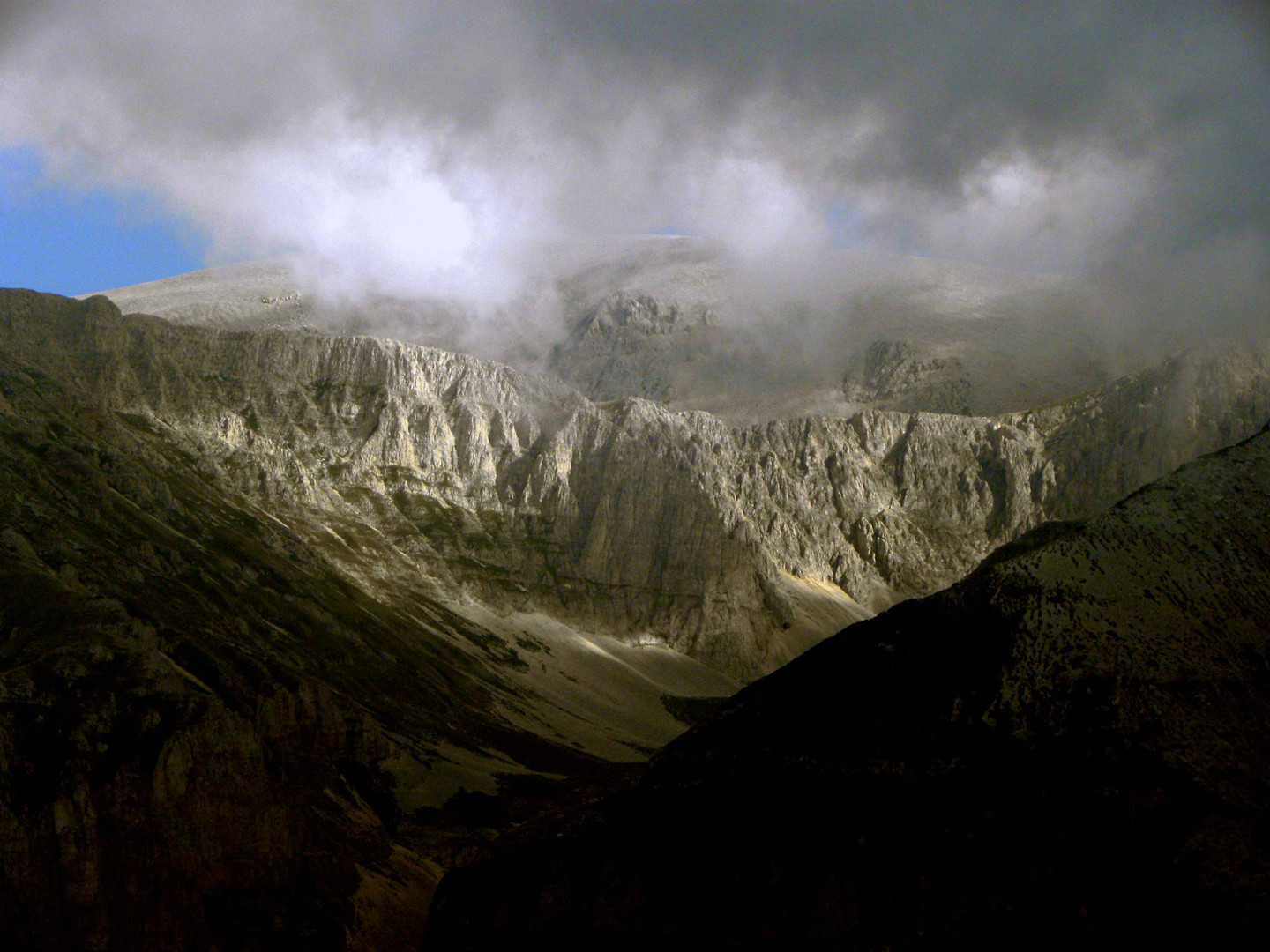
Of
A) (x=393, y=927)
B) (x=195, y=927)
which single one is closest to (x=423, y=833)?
(x=393, y=927)

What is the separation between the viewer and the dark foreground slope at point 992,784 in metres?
39.0

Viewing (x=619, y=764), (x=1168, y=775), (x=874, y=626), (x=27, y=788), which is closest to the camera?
(x=1168, y=775)

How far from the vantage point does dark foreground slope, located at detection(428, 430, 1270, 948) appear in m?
39.0

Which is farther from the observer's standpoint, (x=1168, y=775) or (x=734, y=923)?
(x=734, y=923)

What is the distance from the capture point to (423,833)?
10000 centimetres

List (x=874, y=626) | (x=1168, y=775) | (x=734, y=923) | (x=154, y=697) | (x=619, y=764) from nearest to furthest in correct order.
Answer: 1. (x=1168, y=775)
2. (x=734, y=923)
3. (x=874, y=626)
4. (x=154, y=697)
5. (x=619, y=764)

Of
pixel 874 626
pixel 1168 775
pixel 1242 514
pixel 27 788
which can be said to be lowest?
pixel 27 788

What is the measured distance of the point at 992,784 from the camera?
4203cm

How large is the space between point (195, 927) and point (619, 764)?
435ft

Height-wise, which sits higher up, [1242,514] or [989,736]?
[1242,514]

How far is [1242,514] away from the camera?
47.8m

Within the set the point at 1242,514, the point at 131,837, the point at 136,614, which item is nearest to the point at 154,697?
the point at 131,837

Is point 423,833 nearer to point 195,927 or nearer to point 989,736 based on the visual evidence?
point 195,927

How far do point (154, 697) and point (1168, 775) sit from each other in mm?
40811
